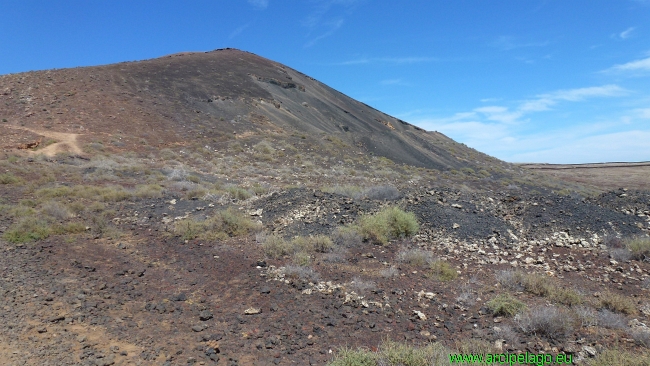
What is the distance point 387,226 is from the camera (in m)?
9.30

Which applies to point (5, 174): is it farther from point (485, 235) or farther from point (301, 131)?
point (301, 131)

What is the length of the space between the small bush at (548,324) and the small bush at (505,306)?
335 millimetres

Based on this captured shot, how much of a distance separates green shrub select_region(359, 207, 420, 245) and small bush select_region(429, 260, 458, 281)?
62.5 inches

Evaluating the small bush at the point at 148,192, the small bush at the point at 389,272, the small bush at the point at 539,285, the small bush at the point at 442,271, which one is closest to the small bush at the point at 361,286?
the small bush at the point at 389,272

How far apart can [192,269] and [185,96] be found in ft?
94.7

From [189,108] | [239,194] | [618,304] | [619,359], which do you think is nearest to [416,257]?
[618,304]

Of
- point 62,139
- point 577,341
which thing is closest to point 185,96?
point 62,139

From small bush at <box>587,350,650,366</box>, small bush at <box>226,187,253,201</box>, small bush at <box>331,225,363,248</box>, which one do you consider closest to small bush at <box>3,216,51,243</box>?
small bush at <box>226,187,253,201</box>

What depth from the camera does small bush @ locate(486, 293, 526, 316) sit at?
5.57 metres

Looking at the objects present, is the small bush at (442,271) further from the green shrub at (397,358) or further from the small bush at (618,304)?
the green shrub at (397,358)

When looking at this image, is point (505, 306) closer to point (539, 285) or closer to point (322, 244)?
point (539, 285)

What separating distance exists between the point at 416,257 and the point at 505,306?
7.66 feet

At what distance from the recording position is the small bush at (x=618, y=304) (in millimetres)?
5723

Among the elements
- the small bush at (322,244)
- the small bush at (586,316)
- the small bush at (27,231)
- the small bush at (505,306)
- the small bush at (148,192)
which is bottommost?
the small bush at (586,316)
